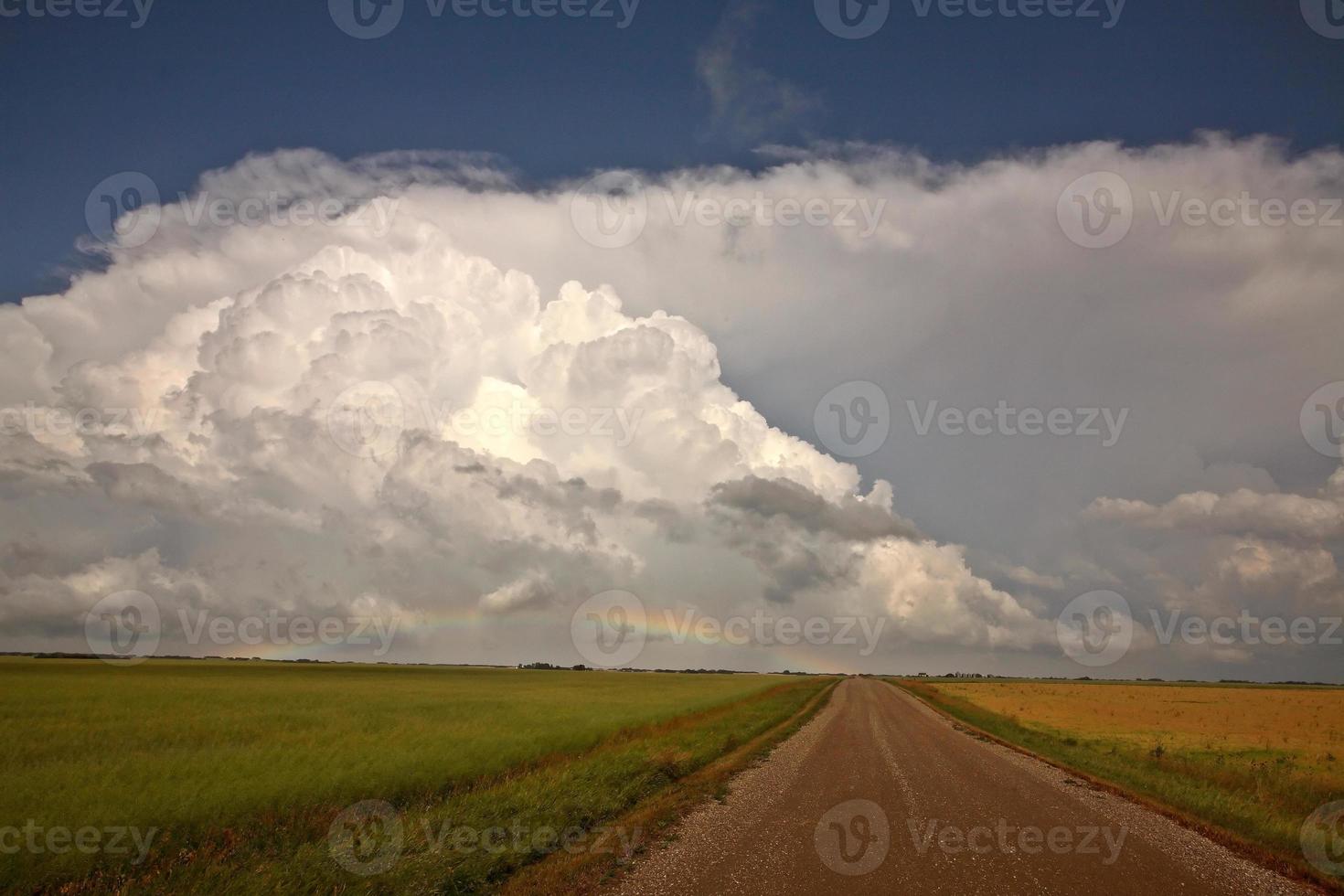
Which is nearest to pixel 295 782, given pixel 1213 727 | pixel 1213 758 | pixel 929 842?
pixel 929 842

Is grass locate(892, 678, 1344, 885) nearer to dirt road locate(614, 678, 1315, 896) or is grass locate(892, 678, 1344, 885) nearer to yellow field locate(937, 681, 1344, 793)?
yellow field locate(937, 681, 1344, 793)

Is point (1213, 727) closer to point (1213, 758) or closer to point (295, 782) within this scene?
point (1213, 758)

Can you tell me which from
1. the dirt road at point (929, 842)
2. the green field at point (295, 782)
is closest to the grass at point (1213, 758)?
the dirt road at point (929, 842)

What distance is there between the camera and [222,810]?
1255cm

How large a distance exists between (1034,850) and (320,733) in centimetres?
2233

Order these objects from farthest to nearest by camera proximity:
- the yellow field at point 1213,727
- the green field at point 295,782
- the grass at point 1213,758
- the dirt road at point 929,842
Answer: the yellow field at point 1213,727
the grass at point 1213,758
the green field at point 295,782
the dirt road at point 929,842

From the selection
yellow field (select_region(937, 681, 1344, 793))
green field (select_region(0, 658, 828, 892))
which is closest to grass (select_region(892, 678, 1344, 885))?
yellow field (select_region(937, 681, 1344, 793))

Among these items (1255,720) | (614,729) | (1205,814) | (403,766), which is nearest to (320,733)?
(403,766)

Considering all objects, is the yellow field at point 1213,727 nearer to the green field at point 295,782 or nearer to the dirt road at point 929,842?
the dirt road at point 929,842

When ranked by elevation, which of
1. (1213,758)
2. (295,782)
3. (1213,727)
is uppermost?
(295,782)

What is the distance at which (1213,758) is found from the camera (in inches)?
1052

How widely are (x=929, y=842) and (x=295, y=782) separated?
12.8m

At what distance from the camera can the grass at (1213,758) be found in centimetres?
1426

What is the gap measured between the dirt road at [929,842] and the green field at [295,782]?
8.51 feet
